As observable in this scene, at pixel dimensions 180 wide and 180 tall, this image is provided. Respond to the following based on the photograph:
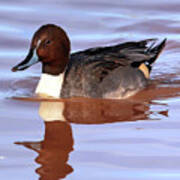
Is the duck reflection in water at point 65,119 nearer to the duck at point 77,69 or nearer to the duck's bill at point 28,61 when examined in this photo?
the duck at point 77,69

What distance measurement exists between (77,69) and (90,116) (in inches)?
37.7

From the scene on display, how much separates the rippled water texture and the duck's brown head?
45 centimetres

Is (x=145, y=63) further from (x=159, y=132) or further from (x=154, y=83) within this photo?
(x=159, y=132)

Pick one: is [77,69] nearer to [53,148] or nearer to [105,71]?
[105,71]

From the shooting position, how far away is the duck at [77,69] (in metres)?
8.38

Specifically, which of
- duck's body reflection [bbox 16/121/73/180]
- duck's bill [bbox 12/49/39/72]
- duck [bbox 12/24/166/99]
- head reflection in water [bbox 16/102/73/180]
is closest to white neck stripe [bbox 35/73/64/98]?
duck [bbox 12/24/166/99]

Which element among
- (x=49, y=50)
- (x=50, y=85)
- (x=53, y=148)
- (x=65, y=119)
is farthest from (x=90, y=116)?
(x=53, y=148)

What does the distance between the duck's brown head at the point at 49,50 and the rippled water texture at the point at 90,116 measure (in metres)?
0.45

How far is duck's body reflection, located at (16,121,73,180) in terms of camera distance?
6.00 m

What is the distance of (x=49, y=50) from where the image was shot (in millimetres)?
8430

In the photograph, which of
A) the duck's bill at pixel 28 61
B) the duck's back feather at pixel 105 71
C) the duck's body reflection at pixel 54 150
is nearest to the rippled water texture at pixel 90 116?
the duck's body reflection at pixel 54 150

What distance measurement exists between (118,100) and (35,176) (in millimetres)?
2872

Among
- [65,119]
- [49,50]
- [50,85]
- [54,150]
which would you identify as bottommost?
[54,150]

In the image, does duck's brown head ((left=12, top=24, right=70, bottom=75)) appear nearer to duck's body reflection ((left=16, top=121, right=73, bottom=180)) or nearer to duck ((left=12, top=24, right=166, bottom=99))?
duck ((left=12, top=24, right=166, bottom=99))
